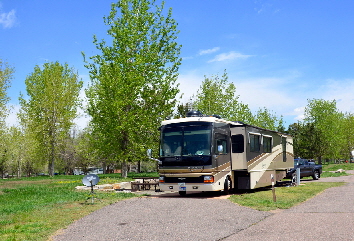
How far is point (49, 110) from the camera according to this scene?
43469 mm

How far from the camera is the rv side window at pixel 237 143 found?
58.5 ft

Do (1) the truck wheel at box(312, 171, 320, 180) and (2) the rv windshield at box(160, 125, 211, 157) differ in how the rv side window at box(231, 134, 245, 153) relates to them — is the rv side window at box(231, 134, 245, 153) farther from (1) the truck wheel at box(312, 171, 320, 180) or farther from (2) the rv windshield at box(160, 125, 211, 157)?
(1) the truck wheel at box(312, 171, 320, 180)

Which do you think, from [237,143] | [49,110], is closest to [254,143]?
[237,143]

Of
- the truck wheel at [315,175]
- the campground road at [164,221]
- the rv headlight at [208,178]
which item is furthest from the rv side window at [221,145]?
the truck wheel at [315,175]

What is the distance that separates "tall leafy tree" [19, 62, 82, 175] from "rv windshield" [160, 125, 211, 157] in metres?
29.6

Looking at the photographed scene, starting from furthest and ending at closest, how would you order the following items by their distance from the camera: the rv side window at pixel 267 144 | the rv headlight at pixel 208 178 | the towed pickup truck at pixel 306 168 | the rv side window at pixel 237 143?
the towed pickup truck at pixel 306 168 → the rv side window at pixel 267 144 → the rv side window at pixel 237 143 → the rv headlight at pixel 208 178

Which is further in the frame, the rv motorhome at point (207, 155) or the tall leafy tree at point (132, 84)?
the tall leafy tree at point (132, 84)

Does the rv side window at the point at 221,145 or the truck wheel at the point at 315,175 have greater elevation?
the rv side window at the point at 221,145

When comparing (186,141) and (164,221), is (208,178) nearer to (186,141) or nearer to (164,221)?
(186,141)

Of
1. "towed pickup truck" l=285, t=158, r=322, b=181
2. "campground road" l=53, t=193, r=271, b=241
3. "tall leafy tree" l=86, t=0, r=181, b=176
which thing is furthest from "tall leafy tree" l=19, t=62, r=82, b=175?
"campground road" l=53, t=193, r=271, b=241

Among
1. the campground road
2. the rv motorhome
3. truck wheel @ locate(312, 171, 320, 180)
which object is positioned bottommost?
the campground road

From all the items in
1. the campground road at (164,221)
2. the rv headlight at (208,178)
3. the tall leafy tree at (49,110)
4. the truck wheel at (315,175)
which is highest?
the tall leafy tree at (49,110)

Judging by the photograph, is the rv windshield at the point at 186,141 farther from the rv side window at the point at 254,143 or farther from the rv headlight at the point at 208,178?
the rv side window at the point at 254,143

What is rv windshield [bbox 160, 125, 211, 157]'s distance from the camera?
16.1 m
